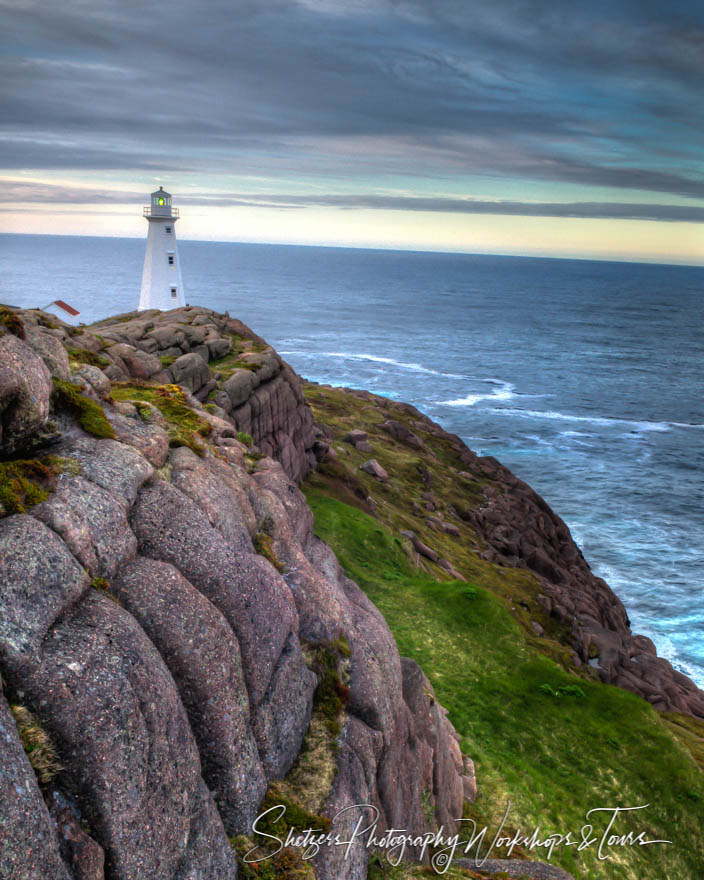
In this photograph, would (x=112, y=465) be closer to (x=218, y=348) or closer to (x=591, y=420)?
(x=218, y=348)

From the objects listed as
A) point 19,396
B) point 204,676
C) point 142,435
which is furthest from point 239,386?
point 204,676

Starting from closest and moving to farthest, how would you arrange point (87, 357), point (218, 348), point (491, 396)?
point (87, 357) → point (218, 348) → point (491, 396)

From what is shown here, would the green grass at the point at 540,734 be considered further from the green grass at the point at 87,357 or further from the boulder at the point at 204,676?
the green grass at the point at 87,357

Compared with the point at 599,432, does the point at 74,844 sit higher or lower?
higher

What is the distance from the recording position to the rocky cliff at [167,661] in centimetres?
972

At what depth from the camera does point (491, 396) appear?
14238 centimetres

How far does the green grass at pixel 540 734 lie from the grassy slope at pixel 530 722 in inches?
2.2

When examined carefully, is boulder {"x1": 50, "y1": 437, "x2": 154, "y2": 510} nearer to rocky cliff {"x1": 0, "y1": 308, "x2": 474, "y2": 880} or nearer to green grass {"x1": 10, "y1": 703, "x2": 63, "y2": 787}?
rocky cliff {"x1": 0, "y1": 308, "x2": 474, "y2": 880}

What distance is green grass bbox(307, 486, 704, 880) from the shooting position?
80.0 ft

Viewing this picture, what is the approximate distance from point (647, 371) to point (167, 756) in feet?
610

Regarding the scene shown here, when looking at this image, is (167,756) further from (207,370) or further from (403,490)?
(403,490)

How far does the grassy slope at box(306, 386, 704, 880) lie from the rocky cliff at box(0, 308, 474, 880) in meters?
4.67

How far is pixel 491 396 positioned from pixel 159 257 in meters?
90.1

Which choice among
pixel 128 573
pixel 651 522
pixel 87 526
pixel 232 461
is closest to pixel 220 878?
pixel 128 573
